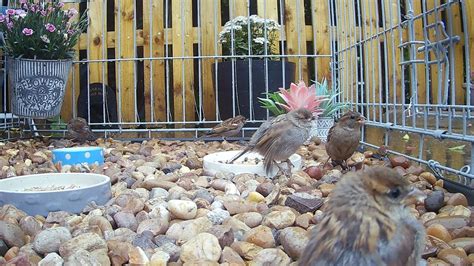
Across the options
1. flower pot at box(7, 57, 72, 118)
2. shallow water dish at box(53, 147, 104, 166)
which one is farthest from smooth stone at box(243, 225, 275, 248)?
flower pot at box(7, 57, 72, 118)

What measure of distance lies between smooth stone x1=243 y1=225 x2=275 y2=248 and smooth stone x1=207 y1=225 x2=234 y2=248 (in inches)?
2.4

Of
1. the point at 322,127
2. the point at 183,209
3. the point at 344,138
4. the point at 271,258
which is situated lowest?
the point at 271,258

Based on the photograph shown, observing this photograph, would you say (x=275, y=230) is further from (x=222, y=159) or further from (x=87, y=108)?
(x=87, y=108)

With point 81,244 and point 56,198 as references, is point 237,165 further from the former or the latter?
point 81,244

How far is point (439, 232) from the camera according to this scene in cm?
178

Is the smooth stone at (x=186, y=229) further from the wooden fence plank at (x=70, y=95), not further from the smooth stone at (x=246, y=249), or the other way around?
the wooden fence plank at (x=70, y=95)

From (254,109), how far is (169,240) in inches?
121

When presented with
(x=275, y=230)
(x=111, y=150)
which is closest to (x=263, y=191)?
(x=275, y=230)

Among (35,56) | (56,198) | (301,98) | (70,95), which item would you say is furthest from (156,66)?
(56,198)

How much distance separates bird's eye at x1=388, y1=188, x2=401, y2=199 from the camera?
1160mm

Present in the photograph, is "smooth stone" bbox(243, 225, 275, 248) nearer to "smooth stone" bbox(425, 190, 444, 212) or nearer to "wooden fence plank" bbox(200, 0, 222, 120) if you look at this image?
"smooth stone" bbox(425, 190, 444, 212)

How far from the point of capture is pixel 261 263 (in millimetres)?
1610

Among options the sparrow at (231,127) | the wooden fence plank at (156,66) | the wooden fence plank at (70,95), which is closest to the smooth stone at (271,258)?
the sparrow at (231,127)

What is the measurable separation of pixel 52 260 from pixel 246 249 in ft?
1.95
